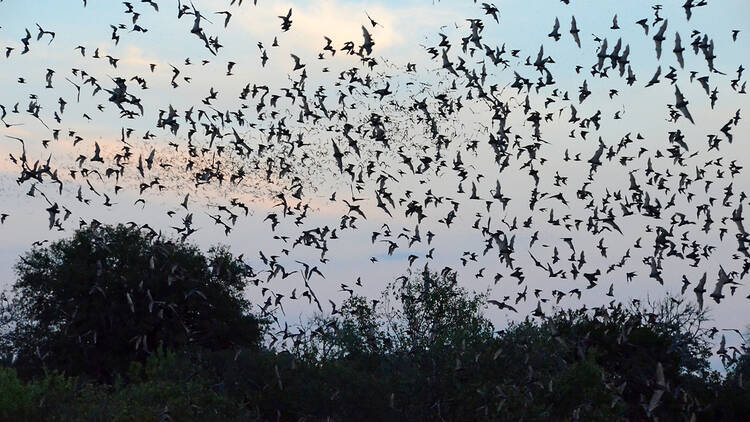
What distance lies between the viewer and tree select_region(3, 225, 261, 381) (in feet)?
243

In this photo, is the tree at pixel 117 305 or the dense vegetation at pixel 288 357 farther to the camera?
the tree at pixel 117 305

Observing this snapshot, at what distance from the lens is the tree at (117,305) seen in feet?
243

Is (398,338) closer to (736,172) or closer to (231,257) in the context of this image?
(231,257)

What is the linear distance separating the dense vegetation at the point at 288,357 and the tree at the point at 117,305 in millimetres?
160

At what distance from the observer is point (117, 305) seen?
74625 millimetres

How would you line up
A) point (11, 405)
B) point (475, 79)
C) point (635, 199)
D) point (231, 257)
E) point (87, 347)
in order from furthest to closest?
point (231, 257), point (87, 347), point (11, 405), point (635, 199), point (475, 79)

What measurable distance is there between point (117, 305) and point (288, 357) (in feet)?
50.1

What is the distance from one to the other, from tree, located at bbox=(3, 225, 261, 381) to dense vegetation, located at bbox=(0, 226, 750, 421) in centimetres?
16

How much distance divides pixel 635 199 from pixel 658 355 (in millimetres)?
38820

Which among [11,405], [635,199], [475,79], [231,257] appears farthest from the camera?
[231,257]

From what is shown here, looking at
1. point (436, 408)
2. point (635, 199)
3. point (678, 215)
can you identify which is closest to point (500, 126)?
point (635, 199)

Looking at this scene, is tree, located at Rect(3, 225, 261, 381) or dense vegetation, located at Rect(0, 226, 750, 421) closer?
dense vegetation, located at Rect(0, 226, 750, 421)

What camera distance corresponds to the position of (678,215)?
43406 mm

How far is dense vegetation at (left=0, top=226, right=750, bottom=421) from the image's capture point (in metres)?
51.7
